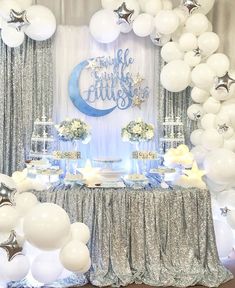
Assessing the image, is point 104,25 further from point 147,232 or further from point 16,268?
point 16,268

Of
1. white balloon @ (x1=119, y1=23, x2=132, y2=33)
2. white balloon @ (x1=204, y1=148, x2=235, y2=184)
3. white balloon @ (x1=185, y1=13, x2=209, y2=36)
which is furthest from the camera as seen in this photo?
white balloon @ (x1=119, y1=23, x2=132, y2=33)

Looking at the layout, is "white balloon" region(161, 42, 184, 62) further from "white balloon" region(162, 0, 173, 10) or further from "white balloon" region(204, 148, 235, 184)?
"white balloon" region(204, 148, 235, 184)

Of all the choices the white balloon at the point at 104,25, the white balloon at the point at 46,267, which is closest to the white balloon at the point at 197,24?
the white balloon at the point at 104,25

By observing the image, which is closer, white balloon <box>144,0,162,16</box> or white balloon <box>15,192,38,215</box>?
white balloon <box>15,192,38,215</box>

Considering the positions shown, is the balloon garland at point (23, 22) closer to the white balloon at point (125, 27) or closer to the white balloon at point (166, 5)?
the white balloon at point (125, 27)

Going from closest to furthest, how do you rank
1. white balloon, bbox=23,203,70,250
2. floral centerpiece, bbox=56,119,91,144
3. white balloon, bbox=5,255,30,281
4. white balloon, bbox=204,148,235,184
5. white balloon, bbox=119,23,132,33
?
1. white balloon, bbox=23,203,70,250
2. white balloon, bbox=5,255,30,281
3. white balloon, bbox=204,148,235,184
4. floral centerpiece, bbox=56,119,91,144
5. white balloon, bbox=119,23,132,33

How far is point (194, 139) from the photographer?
3963mm

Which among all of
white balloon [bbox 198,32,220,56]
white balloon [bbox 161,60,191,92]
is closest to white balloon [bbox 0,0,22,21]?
white balloon [bbox 161,60,191,92]

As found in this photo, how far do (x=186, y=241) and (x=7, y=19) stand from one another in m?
2.41

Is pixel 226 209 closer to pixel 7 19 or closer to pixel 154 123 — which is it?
pixel 154 123

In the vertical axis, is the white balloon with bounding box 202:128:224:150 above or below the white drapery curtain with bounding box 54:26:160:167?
below

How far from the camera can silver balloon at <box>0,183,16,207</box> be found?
2799 mm

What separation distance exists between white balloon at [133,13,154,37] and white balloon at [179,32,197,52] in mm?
305

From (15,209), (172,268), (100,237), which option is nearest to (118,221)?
(100,237)
